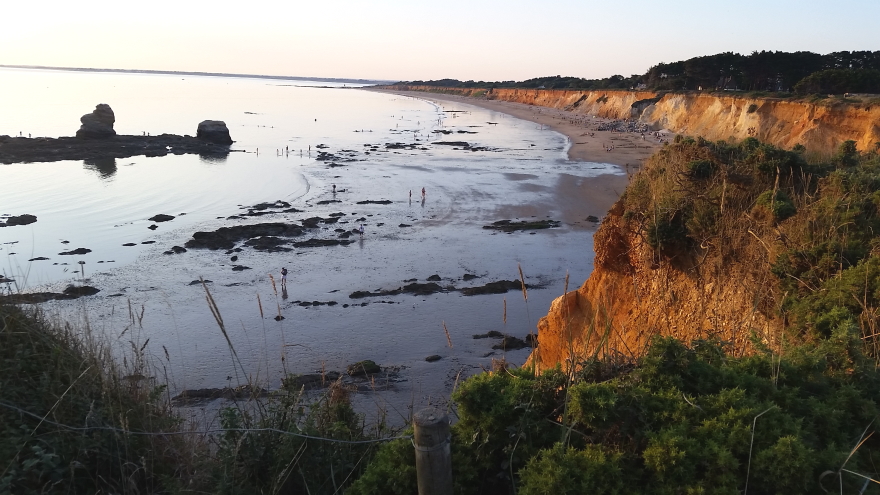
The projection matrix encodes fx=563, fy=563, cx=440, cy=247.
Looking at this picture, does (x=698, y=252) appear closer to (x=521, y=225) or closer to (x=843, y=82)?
(x=521, y=225)

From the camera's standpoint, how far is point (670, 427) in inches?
139

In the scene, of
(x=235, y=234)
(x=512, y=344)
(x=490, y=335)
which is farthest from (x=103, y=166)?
(x=512, y=344)

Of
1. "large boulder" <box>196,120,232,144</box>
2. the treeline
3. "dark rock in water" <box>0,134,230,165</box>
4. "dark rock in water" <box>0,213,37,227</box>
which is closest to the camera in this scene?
"dark rock in water" <box>0,213,37,227</box>

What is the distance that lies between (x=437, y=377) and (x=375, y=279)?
6.46 metres

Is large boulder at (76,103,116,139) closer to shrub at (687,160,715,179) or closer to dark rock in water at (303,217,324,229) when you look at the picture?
dark rock in water at (303,217,324,229)

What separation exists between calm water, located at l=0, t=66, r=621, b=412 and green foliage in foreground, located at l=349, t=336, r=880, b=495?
1906 mm

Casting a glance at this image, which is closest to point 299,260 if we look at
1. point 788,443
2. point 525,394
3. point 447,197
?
point 447,197

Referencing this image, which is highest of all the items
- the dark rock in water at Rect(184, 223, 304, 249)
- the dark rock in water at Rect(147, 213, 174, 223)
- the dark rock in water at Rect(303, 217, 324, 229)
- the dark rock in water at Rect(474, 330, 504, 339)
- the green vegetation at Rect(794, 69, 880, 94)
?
the green vegetation at Rect(794, 69, 880, 94)

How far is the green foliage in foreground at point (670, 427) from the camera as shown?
3.30m

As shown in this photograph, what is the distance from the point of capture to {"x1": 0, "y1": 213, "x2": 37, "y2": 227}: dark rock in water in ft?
74.2

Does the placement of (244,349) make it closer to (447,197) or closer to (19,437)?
(19,437)

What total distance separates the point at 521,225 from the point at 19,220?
814 inches

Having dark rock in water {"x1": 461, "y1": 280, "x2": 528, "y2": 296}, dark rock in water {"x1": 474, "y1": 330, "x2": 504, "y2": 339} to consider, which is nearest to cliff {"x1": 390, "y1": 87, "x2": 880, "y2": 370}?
dark rock in water {"x1": 474, "y1": 330, "x2": 504, "y2": 339}

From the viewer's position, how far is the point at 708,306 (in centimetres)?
775
